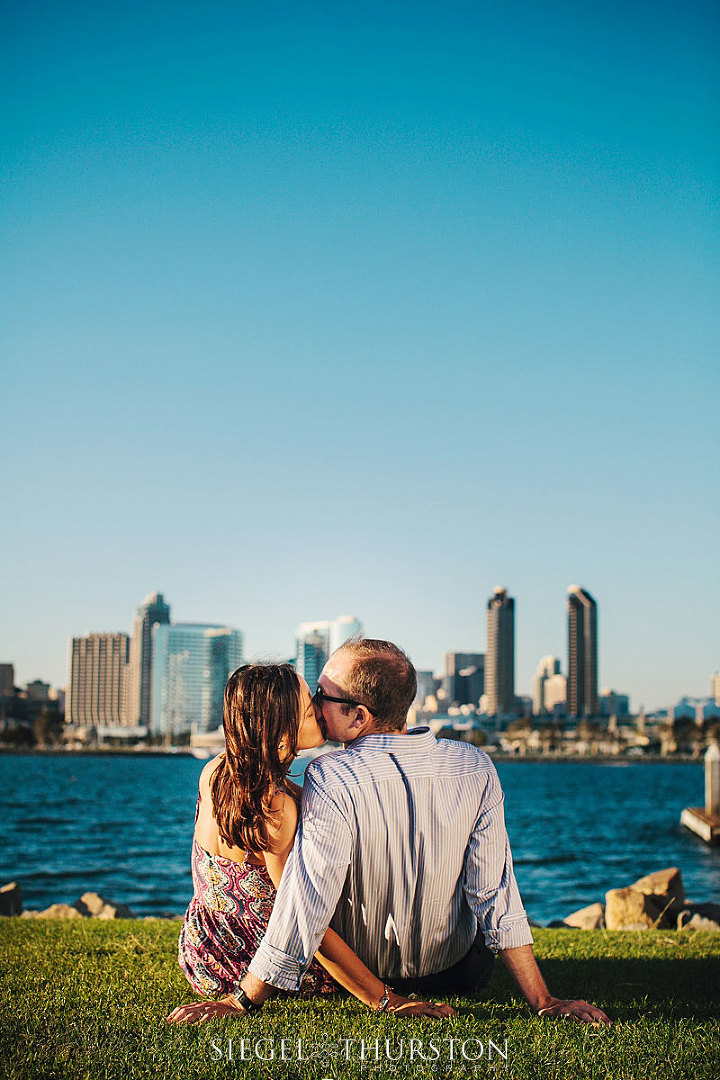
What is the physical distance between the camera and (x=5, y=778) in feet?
295

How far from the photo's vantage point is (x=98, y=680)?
190 meters

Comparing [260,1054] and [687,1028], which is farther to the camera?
[687,1028]

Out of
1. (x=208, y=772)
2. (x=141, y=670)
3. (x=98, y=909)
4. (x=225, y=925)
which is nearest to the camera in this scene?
(x=208, y=772)

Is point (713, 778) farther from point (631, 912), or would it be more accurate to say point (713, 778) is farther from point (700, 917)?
point (631, 912)

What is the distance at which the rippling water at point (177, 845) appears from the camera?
23.3m

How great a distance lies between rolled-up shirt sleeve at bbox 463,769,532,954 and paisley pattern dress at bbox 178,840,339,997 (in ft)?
2.93

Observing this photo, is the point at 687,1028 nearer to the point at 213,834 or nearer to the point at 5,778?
the point at 213,834

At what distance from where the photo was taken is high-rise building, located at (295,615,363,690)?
4.74m

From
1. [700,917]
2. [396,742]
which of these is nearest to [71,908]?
[700,917]

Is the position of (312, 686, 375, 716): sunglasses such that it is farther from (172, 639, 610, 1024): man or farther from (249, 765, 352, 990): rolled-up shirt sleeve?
(249, 765, 352, 990): rolled-up shirt sleeve

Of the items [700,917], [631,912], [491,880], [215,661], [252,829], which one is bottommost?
[215,661]

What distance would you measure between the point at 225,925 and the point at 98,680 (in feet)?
632

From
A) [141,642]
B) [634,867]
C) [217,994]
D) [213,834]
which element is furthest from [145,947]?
[141,642]

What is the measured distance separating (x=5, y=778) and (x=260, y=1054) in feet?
308
